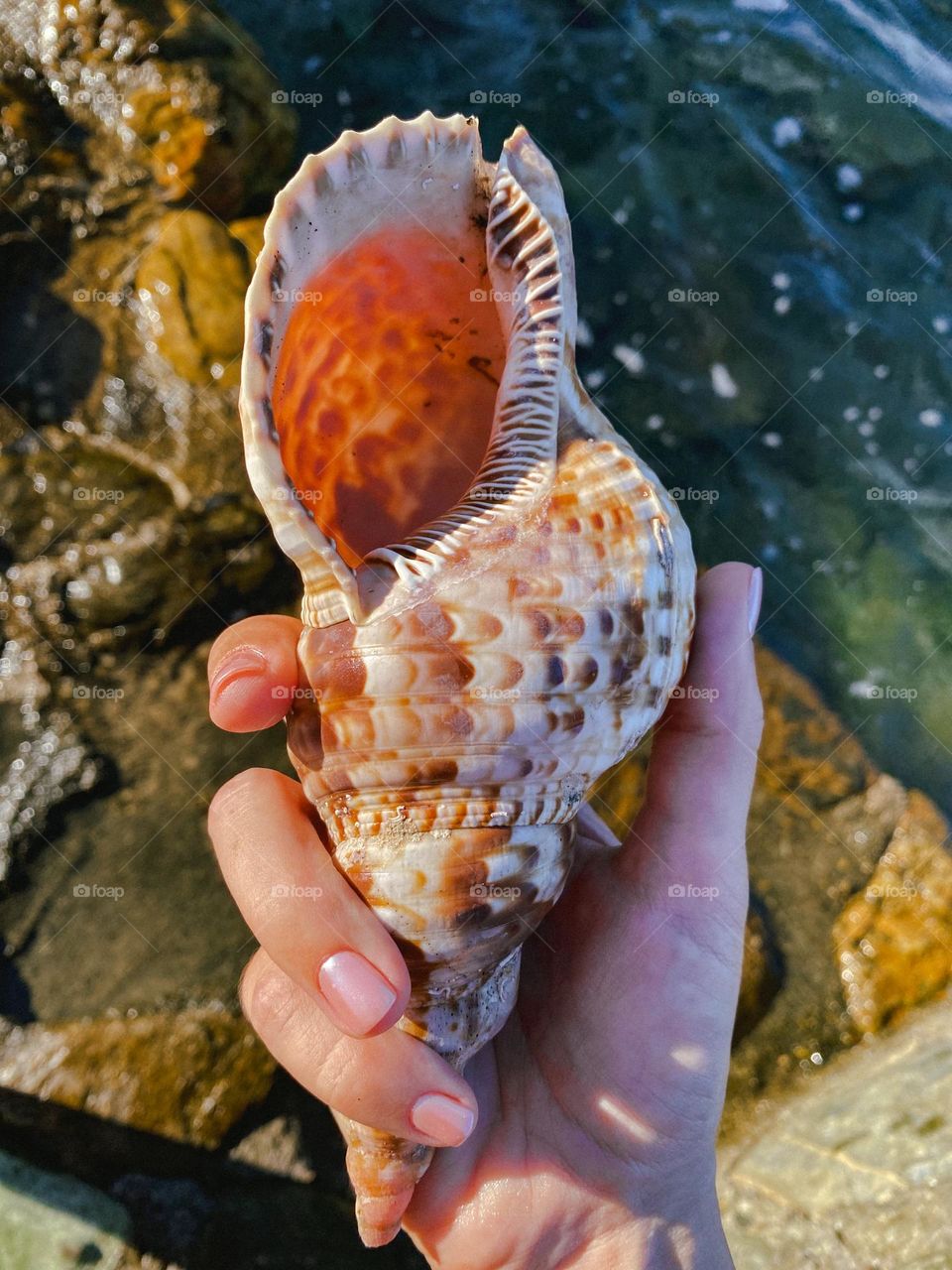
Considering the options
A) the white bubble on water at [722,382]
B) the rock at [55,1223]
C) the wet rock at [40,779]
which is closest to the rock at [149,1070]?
the rock at [55,1223]

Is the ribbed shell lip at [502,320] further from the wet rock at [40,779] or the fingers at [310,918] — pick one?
the wet rock at [40,779]

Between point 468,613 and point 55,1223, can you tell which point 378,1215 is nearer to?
point 468,613

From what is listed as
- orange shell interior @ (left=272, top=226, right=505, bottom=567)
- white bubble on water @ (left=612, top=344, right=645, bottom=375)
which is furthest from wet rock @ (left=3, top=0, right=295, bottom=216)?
orange shell interior @ (left=272, top=226, right=505, bottom=567)

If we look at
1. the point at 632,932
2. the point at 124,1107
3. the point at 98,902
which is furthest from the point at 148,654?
the point at 632,932

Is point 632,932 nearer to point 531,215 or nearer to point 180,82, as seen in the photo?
point 531,215

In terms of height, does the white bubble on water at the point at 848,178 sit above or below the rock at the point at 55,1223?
above

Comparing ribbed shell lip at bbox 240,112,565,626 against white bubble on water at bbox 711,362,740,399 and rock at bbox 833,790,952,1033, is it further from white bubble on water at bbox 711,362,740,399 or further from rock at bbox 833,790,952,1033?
rock at bbox 833,790,952,1033
